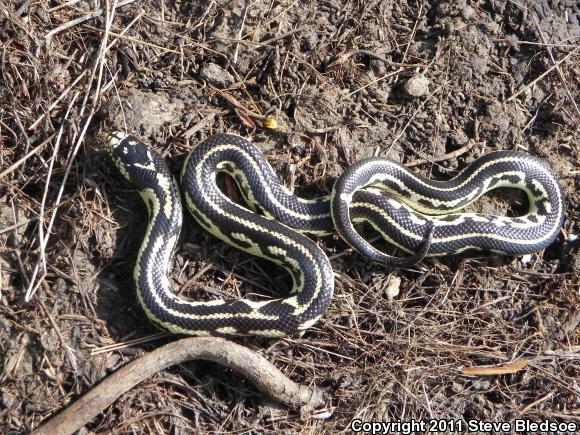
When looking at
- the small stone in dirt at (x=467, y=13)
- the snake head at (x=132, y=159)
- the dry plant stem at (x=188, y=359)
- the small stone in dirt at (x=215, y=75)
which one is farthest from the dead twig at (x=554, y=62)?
the snake head at (x=132, y=159)

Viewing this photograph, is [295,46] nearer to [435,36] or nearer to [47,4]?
[435,36]

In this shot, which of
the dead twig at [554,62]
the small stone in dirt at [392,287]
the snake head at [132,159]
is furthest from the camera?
the dead twig at [554,62]

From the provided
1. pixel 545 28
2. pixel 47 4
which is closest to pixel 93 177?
pixel 47 4

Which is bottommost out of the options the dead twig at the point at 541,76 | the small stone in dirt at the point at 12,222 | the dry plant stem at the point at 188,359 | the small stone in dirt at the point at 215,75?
the dry plant stem at the point at 188,359

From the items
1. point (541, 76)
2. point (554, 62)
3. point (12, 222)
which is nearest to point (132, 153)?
point (12, 222)

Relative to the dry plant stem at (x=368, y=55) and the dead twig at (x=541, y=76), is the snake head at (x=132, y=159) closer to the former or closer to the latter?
the dry plant stem at (x=368, y=55)

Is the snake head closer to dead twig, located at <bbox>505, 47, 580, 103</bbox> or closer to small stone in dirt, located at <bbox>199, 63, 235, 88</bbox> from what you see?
small stone in dirt, located at <bbox>199, 63, 235, 88</bbox>
